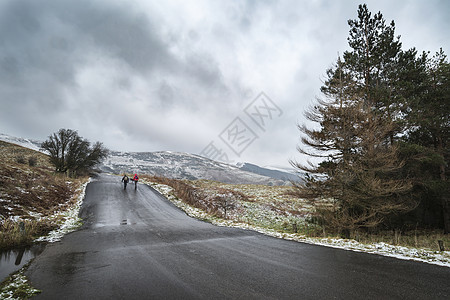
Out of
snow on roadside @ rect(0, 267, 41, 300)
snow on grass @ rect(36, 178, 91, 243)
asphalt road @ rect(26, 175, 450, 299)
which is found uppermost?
asphalt road @ rect(26, 175, 450, 299)

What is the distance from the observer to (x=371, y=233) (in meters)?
12.3

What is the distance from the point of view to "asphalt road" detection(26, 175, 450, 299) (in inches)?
151

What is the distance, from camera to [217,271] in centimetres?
489

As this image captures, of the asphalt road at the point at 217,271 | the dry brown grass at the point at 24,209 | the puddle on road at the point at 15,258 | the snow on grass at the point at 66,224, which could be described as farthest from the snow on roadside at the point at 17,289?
the snow on grass at the point at 66,224

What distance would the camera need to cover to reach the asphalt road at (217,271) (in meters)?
3.83

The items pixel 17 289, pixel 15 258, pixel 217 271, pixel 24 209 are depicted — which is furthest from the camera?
pixel 24 209

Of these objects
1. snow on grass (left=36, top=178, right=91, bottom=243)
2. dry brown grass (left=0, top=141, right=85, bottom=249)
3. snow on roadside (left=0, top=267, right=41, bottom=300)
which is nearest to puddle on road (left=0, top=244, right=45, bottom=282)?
snow on roadside (left=0, top=267, right=41, bottom=300)

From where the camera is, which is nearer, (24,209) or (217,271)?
(217,271)

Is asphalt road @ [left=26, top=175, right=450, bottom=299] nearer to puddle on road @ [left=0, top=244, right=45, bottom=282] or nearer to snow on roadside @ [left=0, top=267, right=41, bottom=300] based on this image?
snow on roadside @ [left=0, top=267, right=41, bottom=300]

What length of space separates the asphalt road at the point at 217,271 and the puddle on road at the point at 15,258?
0.33 meters

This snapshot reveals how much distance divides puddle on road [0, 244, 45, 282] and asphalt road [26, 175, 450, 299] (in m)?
0.33

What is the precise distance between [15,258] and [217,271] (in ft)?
19.7

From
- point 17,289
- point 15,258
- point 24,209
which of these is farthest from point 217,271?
point 24,209

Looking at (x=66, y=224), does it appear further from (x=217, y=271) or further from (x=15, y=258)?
(x=217, y=271)
